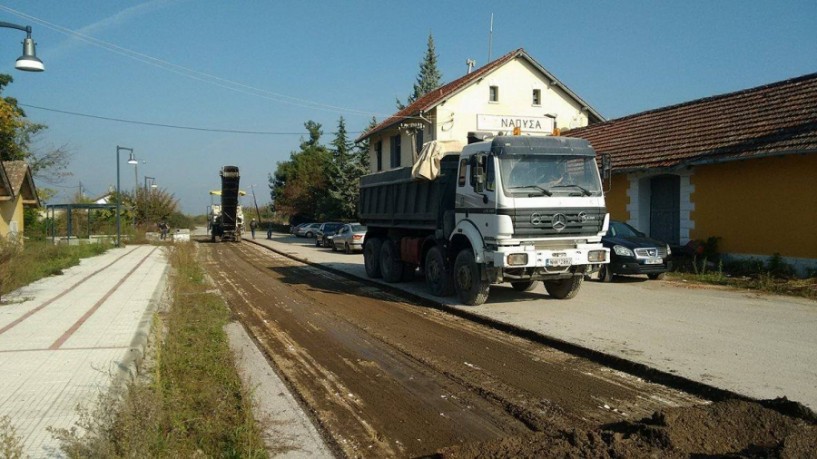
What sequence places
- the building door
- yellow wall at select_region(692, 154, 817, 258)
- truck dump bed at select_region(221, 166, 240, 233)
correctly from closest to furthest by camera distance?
yellow wall at select_region(692, 154, 817, 258) < the building door < truck dump bed at select_region(221, 166, 240, 233)

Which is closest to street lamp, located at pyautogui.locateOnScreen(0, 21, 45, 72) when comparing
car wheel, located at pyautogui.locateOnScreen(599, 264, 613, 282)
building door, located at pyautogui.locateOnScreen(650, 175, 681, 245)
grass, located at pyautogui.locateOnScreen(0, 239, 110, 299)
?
grass, located at pyautogui.locateOnScreen(0, 239, 110, 299)

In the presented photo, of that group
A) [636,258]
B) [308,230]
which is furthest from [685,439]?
[308,230]

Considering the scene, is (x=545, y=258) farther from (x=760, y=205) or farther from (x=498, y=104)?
(x=498, y=104)

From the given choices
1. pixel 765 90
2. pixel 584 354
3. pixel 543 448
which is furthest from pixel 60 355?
pixel 765 90

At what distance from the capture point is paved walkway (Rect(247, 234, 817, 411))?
6605mm

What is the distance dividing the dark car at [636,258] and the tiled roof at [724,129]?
3.26 meters

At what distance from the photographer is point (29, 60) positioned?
36.5 feet

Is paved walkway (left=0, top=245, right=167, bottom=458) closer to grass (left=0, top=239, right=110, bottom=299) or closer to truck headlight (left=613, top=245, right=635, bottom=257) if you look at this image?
grass (left=0, top=239, right=110, bottom=299)

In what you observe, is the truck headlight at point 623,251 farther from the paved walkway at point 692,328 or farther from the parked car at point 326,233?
the parked car at point 326,233

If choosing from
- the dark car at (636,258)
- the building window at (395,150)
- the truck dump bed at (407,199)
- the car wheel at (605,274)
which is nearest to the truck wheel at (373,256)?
the truck dump bed at (407,199)

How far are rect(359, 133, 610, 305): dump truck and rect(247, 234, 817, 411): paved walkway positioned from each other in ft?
2.07

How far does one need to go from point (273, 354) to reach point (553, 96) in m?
28.7

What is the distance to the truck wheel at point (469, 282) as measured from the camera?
452 inches

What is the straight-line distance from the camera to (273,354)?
8.28 m
